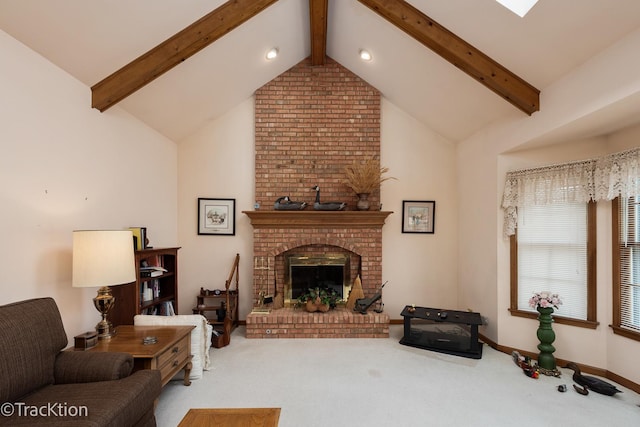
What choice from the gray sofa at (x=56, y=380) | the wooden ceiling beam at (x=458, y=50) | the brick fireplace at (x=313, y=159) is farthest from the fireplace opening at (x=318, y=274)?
the wooden ceiling beam at (x=458, y=50)

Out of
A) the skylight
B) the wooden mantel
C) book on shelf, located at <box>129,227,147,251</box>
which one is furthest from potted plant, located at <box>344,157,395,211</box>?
book on shelf, located at <box>129,227,147,251</box>

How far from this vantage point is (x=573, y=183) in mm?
3426

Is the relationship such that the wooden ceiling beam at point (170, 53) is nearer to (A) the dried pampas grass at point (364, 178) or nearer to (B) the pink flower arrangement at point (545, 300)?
(A) the dried pampas grass at point (364, 178)

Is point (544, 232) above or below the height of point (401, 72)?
below

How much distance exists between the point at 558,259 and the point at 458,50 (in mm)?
2541

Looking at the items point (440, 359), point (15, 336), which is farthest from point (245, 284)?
point (15, 336)

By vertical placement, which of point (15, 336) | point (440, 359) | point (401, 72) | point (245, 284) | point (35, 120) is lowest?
point (440, 359)

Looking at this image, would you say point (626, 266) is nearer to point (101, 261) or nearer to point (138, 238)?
point (101, 261)

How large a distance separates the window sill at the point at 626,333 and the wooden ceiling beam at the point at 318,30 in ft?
14.7

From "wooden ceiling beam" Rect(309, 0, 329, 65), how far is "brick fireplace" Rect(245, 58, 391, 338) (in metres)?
0.23

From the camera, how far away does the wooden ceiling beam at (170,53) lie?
3037mm

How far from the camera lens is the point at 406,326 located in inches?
162

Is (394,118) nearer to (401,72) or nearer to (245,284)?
(401,72)

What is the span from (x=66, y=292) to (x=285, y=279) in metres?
2.68
